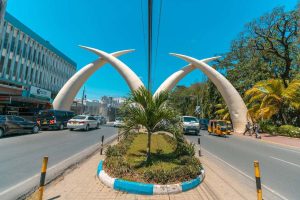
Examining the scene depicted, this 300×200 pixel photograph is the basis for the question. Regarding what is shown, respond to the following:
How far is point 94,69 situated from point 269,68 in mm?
30376

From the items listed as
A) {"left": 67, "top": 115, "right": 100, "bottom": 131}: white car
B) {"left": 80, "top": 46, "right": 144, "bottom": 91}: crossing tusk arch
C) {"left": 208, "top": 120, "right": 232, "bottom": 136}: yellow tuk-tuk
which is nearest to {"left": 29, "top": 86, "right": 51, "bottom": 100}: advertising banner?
{"left": 80, "top": 46, "right": 144, "bottom": 91}: crossing tusk arch

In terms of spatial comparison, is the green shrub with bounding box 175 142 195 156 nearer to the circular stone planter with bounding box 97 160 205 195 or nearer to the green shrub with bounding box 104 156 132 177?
the circular stone planter with bounding box 97 160 205 195

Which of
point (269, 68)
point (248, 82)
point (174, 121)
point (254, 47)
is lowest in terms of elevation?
point (174, 121)

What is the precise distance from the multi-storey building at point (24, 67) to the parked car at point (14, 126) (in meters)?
6.05

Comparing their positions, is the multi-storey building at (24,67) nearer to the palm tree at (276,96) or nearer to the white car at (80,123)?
the white car at (80,123)

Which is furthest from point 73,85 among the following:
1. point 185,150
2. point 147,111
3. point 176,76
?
point 147,111

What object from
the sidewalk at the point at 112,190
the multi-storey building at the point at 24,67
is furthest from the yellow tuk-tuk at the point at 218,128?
the multi-storey building at the point at 24,67

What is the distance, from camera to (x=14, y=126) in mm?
16094

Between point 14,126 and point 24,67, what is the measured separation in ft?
69.1

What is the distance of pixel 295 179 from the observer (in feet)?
24.3

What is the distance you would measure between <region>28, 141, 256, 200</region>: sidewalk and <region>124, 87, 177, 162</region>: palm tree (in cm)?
220

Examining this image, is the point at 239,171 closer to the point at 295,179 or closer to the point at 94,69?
the point at 295,179

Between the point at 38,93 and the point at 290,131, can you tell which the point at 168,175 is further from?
the point at 38,93

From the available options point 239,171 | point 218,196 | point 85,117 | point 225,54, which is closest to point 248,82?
point 225,54
